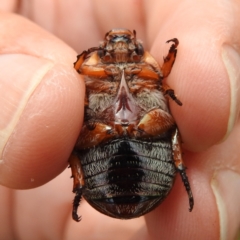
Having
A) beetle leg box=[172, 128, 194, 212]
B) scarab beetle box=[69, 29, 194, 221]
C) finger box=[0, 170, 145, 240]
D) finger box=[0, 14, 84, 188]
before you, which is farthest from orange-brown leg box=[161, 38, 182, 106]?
finger box=[0, 170, 145, 240]

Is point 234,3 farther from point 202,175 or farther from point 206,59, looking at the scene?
point 202,175

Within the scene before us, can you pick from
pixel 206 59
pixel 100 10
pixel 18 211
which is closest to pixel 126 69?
pixel 206 59

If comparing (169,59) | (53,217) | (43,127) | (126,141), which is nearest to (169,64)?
(169,59)

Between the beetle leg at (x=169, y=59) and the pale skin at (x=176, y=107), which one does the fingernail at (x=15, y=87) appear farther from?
the beetle leg at (x=169, y=59)

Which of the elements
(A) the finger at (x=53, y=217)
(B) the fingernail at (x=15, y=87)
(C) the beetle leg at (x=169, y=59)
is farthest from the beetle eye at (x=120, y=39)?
(A) the finger at (x=53, y=217)

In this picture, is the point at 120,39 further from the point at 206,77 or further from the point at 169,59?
the point at 206,77

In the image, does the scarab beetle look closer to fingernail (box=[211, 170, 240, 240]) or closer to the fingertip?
the fingertip
